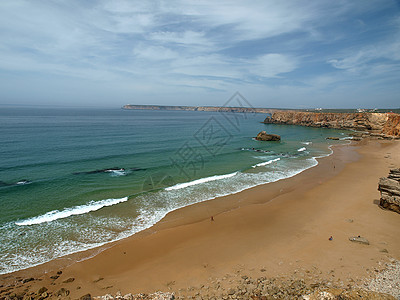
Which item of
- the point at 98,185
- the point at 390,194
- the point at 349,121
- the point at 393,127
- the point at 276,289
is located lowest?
the point at 98,185

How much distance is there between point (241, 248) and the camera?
12.1m

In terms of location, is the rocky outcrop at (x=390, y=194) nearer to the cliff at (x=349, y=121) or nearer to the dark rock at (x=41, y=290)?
the dark rock at (x=41, y=290)

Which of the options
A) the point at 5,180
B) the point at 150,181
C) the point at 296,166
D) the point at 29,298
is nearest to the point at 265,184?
the point at 296,166

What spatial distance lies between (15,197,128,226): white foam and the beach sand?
5105 mm

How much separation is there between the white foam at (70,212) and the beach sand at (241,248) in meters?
5.10

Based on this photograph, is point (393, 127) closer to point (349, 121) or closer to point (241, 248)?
point (349, 121)

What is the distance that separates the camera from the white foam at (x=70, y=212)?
14820 millimetres

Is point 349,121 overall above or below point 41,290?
above

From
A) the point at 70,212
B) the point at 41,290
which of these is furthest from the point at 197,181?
the point at 41,290

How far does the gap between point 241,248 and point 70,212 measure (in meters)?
12.6

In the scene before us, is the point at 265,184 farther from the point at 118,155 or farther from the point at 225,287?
the point at 118,155

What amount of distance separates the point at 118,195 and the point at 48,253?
788 centimetres

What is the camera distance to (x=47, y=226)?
14.3 m

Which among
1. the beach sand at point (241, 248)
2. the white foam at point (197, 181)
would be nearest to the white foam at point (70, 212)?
the white foam at point (197, 181)
